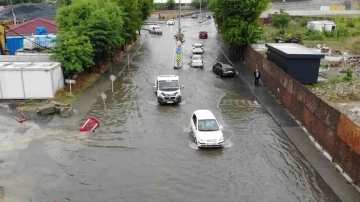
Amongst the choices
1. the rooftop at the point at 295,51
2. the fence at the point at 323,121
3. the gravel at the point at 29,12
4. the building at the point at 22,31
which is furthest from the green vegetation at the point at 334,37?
the gravel at the point at 29,12

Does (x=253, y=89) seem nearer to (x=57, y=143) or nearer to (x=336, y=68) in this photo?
(x=336, y=68)

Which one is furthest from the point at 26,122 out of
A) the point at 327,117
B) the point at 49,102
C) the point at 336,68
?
the point at 336,68

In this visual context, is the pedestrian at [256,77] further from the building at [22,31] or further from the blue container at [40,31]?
the building at [22,31]

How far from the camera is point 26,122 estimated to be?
73.7 feet

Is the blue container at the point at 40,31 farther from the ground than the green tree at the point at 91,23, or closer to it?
closer to it

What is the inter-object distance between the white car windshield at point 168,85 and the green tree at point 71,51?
21.5 feet

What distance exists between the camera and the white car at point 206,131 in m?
18.9

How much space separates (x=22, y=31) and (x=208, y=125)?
32.9m

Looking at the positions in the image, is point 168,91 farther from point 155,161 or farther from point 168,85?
point 155,161

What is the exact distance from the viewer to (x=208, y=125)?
19.8 meters

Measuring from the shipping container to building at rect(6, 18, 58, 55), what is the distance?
47.2ft

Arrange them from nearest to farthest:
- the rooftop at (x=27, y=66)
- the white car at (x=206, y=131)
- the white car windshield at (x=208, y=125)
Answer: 1. the white car at (x=206, y=131)
2. the white car windshield at (x=208, y=125)
3. the rooftop at (x=27, y=66)

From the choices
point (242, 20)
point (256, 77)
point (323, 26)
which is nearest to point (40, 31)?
point (242, 20)

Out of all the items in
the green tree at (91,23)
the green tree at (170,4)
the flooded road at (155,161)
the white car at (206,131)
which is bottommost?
the flooded road at (155,161)
